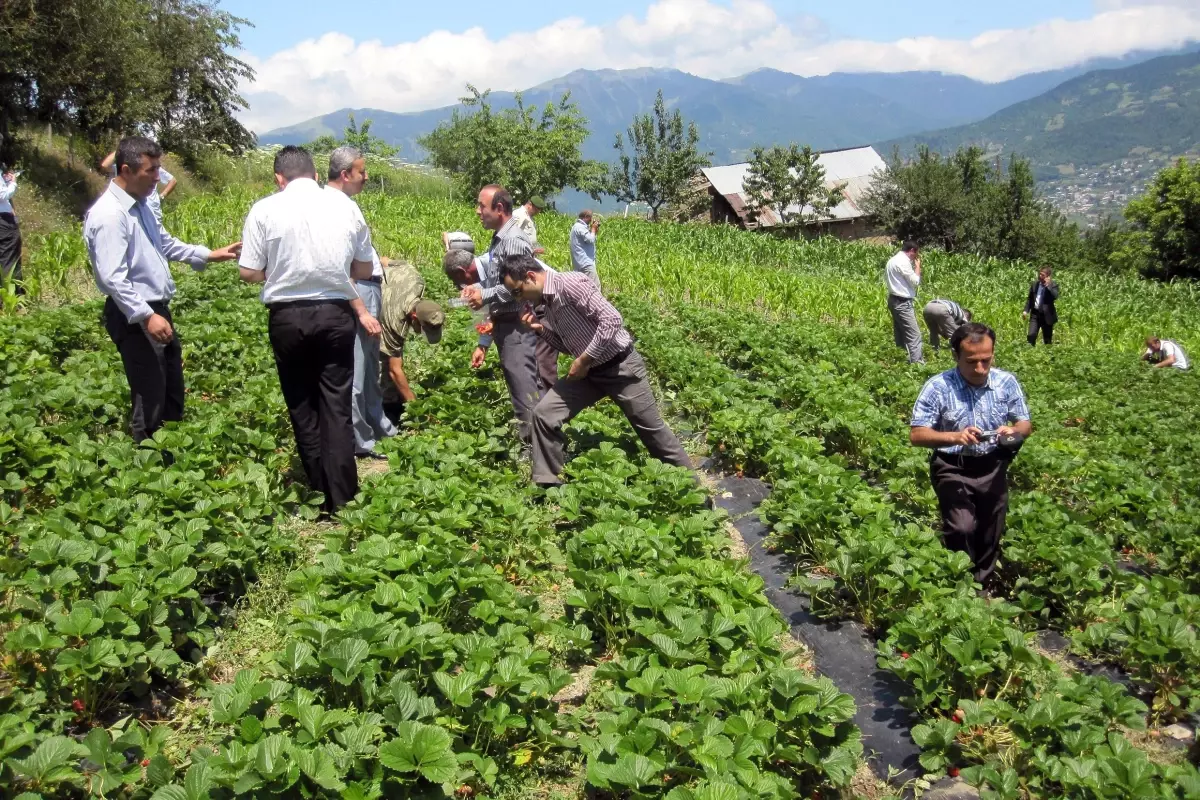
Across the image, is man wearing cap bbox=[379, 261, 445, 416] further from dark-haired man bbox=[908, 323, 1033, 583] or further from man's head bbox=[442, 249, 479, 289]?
dark-haired man bbox=[908, 323, 1033, 583]

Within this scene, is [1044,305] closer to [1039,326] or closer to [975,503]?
[1039,326]

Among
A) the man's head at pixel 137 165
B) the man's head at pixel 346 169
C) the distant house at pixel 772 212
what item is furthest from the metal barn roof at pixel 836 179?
the man's head at pixel 137 165

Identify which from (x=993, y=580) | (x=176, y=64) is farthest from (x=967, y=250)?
(x=993, y=580)

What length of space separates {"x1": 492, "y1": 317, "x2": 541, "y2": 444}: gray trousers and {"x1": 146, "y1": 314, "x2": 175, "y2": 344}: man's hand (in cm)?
224

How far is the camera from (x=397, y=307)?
649 cm

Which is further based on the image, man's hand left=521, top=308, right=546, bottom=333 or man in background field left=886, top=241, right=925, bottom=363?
man in background field left=886, top=241, right=925, bottom=363

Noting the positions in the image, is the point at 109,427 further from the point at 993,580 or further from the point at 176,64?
the point at 176,64

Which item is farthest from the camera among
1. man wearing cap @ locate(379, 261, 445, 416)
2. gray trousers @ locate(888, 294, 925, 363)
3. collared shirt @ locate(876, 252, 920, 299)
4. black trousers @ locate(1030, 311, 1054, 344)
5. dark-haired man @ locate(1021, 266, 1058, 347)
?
black trousers @ locate(1030, 311, 1054, 344)

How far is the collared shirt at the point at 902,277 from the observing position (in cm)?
1055

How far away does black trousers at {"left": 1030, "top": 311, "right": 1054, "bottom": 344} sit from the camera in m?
15.7

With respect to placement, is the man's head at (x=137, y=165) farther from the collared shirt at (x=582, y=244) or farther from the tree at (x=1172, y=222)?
the tree at (x=1172, y=222)

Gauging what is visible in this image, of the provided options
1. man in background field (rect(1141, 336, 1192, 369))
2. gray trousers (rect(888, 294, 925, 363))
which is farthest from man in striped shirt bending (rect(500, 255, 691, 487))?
man in background field (rect(1141, 336, 1192, 369))

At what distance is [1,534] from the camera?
13.7ft

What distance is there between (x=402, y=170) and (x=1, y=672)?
40745 mm
